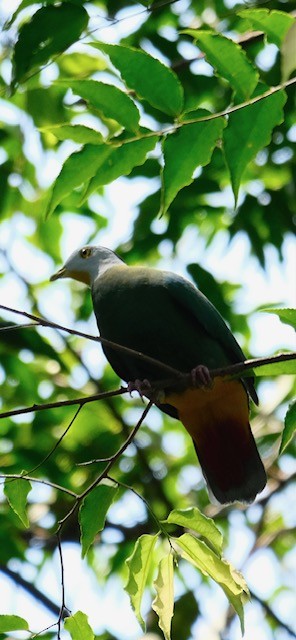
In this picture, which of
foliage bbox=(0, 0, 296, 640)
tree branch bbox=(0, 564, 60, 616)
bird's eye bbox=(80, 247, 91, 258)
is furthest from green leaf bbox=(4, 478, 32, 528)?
tree branch bbox=(0, 564, 60, 616)

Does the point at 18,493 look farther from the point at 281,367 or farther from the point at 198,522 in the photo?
the point at 281,367

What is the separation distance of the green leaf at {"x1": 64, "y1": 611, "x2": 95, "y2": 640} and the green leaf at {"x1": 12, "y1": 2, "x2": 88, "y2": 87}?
4.90ft

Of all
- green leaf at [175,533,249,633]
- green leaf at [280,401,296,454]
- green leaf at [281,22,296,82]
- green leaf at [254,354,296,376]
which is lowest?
green leaf at [175,533,249,633]

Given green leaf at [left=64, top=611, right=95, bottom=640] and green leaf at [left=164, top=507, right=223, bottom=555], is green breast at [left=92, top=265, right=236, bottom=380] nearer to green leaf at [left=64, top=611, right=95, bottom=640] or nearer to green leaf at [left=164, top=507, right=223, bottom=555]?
green leaf at [left=164, top=507, right=223, bottom=555]

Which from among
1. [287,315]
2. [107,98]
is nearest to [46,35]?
[107,98]

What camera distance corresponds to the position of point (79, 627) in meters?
2.46

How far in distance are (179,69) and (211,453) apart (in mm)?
1698

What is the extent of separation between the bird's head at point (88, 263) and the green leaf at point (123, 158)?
60.5 inches

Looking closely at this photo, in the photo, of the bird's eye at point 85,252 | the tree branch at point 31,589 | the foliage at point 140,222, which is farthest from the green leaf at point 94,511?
the tree branch at point 31,589

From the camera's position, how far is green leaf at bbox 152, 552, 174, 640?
2523 mm

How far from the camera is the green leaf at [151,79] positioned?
2.56 metres

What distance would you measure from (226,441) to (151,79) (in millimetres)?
1760

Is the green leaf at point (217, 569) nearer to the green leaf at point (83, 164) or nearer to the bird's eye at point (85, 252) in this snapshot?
the green leaf at point (83, 164)

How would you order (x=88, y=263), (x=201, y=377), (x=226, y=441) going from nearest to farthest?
(x=201, y=377)
(x=226, y=441)
(x=88, y=263)
